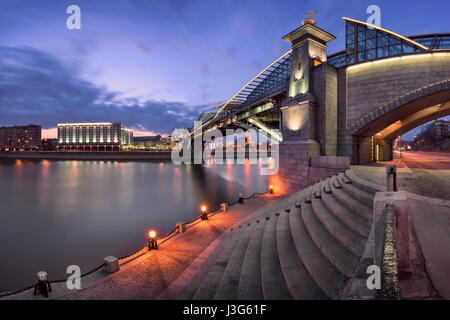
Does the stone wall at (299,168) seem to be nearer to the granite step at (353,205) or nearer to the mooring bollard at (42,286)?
the granite step at (353,205)

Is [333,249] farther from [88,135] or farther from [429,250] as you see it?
[88,135]

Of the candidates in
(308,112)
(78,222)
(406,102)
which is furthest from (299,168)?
(78,222)

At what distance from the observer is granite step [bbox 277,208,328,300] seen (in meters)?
3.52

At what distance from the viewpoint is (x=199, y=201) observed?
22.3m

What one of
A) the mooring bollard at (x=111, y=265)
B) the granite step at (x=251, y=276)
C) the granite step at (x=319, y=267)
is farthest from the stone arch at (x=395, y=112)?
the mooring bollard at (x=111, y=265)

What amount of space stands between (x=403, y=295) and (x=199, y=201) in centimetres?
2055

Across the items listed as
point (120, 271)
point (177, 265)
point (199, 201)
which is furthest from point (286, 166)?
point (120, 271)

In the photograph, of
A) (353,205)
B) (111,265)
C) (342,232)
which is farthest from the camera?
(111,265)

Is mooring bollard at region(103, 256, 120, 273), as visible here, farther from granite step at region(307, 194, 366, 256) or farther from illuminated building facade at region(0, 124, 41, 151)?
illuminated building facade at region(0, 124, 41, 151)

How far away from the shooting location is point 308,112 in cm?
1728

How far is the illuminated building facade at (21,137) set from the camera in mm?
145375

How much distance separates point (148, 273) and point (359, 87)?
19076mm

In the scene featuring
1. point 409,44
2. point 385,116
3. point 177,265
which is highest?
point 409,44
